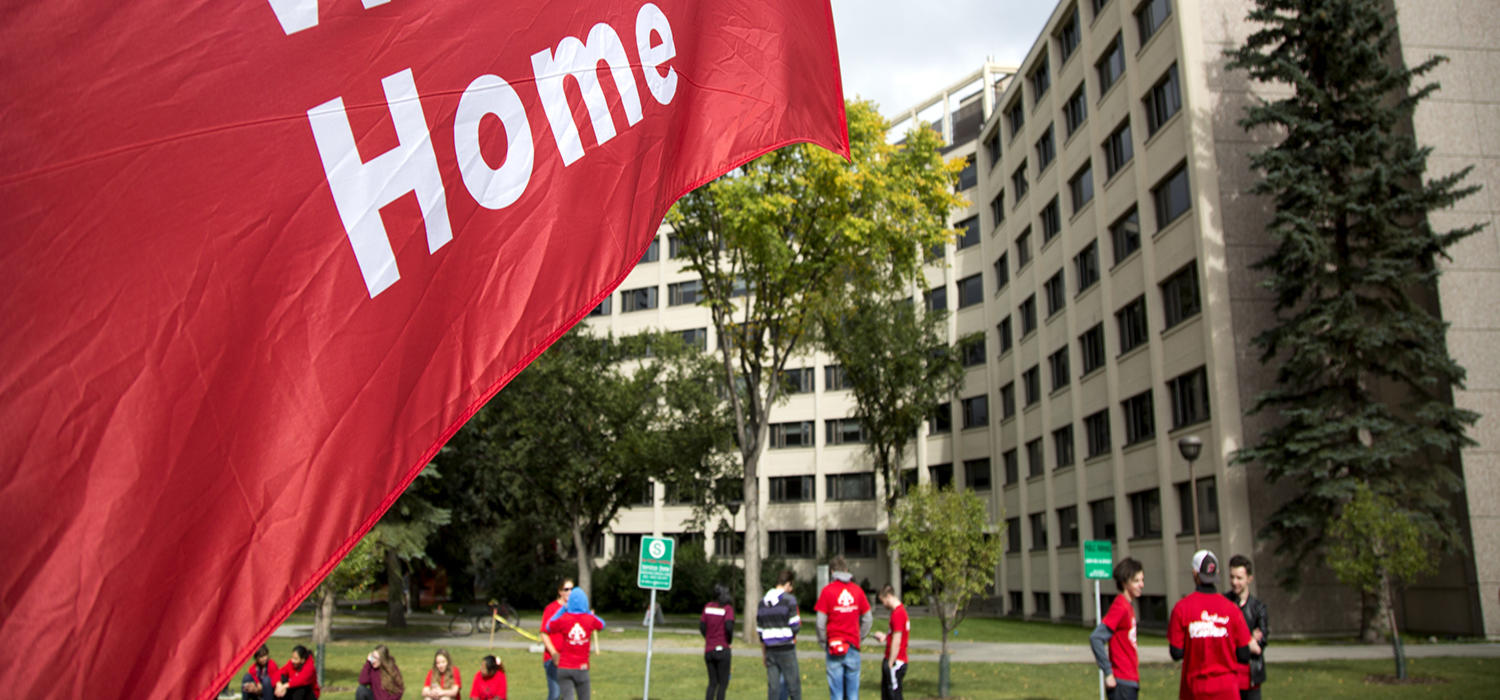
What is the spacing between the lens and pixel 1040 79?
4581cm

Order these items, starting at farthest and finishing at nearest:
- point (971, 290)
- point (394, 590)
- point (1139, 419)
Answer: point (971, 290), point (394, 590), point (1139, 419)

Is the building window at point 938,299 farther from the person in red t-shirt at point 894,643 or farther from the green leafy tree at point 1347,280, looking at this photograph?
the person in red t-shirt at point 894,643

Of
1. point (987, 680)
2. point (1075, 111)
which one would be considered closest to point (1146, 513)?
point (1075, 111)

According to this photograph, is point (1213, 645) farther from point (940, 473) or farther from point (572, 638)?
point (940, 473)

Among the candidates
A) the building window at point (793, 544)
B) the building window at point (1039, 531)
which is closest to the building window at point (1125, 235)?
the building window at point (1039, 531)

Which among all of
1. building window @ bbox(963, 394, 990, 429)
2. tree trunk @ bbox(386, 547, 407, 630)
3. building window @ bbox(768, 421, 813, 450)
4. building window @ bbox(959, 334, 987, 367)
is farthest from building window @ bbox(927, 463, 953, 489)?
tree trunk @ bbox(386, 547, 407, 630)

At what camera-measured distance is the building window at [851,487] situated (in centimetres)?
5984

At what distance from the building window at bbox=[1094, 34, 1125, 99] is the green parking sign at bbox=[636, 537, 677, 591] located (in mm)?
26685

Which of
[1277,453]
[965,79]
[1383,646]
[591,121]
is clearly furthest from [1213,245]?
[965,79]

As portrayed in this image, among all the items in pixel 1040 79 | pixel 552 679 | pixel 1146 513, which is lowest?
pixel 552 679

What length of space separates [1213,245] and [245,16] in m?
30.5

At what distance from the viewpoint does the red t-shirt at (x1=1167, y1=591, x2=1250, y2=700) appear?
23.6 ft

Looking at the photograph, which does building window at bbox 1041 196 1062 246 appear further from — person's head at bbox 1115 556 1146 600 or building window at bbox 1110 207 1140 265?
person's head at bbox 1115 556 1146 600

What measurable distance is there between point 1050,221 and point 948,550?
27978mm
